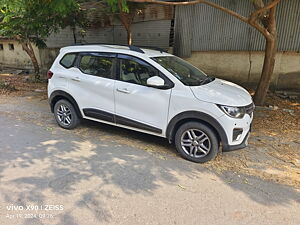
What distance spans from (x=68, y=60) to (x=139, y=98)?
6.38 feet

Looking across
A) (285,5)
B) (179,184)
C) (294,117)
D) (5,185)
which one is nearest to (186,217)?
(179,184)

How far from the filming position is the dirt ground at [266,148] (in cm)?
334

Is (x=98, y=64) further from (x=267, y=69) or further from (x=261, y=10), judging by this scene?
(x=267, y=69)

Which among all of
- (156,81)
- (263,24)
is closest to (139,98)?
(156,81)

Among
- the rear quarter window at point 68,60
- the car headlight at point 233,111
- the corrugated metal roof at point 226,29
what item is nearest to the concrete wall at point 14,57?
the corrugated metal roof at point 226,29

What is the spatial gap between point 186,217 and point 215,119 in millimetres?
1471

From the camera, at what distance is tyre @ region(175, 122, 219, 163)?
336 cm

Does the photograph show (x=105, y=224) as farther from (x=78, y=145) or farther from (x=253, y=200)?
(x=78, y=145)

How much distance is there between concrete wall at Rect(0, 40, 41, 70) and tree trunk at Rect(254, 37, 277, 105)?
13.3 m

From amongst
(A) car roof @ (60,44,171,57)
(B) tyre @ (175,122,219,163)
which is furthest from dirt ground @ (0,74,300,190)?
(A) car roof @ (60,44,171,57)

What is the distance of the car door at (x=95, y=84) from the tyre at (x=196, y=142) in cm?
140

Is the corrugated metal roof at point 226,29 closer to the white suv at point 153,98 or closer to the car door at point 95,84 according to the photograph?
the white suv at point 153,98

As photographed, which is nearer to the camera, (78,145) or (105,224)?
(105,224)

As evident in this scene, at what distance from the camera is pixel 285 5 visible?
22.9 feet
